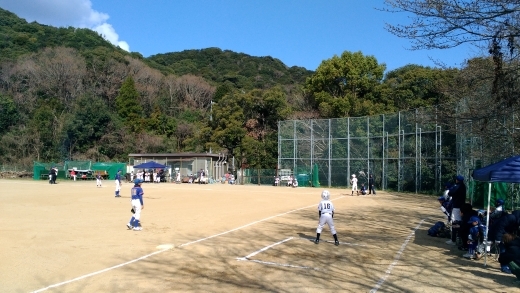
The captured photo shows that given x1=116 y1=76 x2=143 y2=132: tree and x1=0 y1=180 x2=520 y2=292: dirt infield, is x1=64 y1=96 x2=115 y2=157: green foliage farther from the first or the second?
x1=0 y1=180 x2=520 y2=292: dirt infield

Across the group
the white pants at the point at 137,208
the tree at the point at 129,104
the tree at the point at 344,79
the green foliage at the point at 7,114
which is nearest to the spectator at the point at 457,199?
the white pants at the point at 137,208

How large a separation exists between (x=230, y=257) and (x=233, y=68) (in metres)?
104

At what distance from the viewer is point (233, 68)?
365 feet

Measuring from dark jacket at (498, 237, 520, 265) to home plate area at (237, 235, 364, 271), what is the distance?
10.1 ft

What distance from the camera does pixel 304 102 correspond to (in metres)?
59.3

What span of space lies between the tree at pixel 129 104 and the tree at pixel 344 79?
27850mm

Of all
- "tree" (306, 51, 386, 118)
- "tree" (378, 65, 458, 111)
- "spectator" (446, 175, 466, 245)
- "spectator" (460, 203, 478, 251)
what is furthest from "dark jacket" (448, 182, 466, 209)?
"tree" (306, 51, 386, 118)

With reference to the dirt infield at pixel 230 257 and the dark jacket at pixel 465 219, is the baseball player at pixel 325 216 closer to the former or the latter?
the dirt infield at pixel 230 257

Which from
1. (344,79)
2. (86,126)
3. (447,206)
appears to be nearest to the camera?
(447,206)

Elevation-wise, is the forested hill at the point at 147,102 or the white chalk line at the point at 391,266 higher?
the forested hill at the point at 147,102

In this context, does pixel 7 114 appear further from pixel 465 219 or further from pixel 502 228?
pixel 502 228

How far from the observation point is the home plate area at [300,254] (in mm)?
9297

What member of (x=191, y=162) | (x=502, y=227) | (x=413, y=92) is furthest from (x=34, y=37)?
(x=502, y=227)

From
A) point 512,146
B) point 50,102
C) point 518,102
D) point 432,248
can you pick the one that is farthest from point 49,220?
point 50,102
